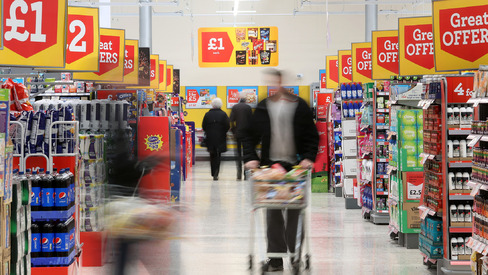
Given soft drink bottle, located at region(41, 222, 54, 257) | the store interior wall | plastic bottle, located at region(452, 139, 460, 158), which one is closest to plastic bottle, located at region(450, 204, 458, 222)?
plastic bottle, located at region(452, 139, 460, 158)

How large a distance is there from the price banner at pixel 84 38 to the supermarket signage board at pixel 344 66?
327 inches

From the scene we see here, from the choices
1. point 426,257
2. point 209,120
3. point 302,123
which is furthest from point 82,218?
point 209,120

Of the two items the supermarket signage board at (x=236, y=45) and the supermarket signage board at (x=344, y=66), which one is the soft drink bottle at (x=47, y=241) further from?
the supermarket signage board at (x=236, y=45)

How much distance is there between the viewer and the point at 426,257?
6594 millimetres

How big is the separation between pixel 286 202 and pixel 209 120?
11048 millimetres

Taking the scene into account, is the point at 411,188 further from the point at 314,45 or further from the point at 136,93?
the point at 314,45

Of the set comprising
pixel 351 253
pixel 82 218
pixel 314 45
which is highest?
pixel 314 45

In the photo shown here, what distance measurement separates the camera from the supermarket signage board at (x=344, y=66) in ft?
52.2

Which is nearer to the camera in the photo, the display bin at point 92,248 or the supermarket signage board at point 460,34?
the supermarket signage board at point 460,34

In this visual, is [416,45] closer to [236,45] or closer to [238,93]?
[236,45]

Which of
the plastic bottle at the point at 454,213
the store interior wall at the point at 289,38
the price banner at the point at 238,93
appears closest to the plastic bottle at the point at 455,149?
the plastic bottle at the point at 454,213

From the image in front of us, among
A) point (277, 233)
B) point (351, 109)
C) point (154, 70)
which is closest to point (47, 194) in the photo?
point (277, 233)

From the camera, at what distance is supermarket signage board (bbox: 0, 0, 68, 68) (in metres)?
5.88

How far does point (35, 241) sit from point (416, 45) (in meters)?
6.29
